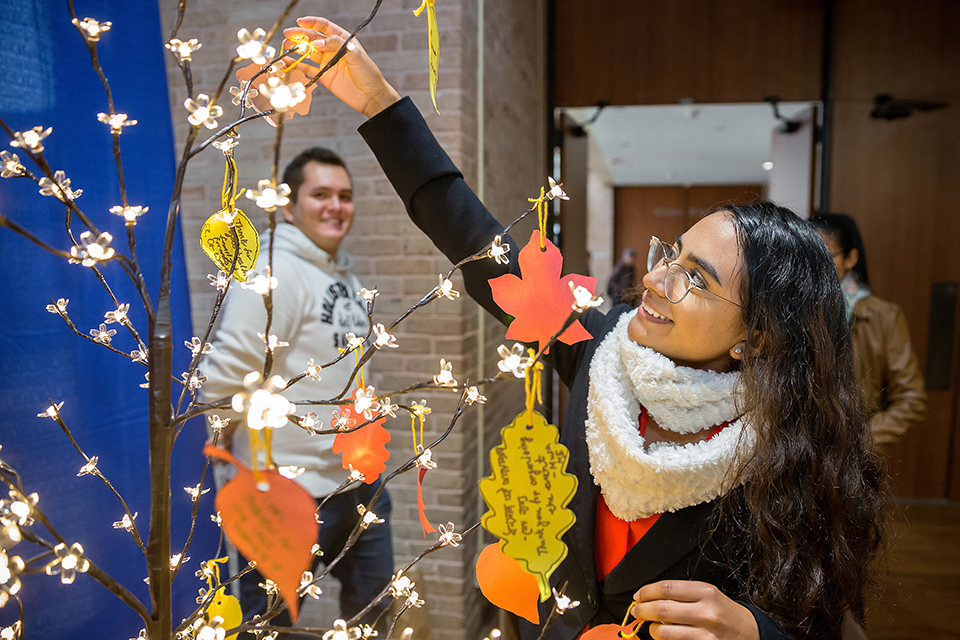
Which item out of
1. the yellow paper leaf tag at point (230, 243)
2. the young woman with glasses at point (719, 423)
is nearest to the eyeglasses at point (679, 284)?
the young woman with glasses at point (719, 423)

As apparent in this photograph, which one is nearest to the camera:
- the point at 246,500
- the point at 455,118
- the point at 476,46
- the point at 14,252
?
the point at 246,500

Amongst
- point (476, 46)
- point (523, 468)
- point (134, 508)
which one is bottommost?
point (134, 508)

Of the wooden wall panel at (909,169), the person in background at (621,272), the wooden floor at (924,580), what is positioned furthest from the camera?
the person in background at (621,272)

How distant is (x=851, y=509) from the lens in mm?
840

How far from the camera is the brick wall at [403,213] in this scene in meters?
1.86

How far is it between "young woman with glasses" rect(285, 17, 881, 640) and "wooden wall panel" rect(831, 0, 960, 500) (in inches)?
110

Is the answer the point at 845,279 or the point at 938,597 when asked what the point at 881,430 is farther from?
the point at 938,597

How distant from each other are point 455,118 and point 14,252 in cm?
129

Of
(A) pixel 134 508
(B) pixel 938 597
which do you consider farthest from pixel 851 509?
(B) pixel 938 597

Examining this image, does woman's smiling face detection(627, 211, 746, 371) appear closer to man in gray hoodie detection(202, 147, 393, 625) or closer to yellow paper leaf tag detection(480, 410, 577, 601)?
yellow paper leaf tag detection(480, 410, 577, 601)

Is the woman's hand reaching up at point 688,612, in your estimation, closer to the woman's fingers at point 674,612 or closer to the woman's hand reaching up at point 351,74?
the woman's fingers at point 674,612

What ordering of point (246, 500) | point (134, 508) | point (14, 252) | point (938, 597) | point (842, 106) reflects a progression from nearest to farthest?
point (246, 500), point (14, 252), point (134, 508), point (938, 597), point (842, 106)

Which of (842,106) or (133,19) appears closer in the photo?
(133,19)

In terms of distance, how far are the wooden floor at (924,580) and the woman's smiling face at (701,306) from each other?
67.8 inches
